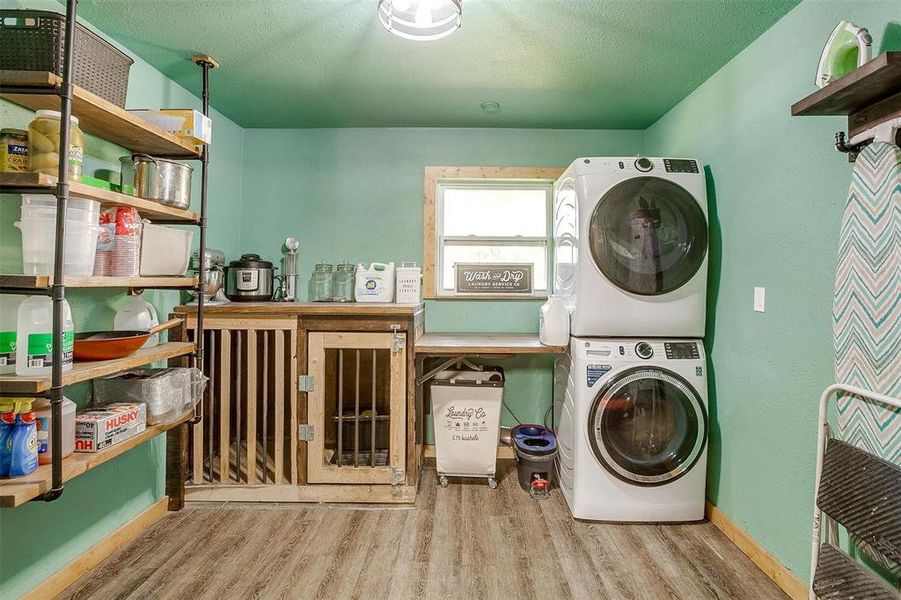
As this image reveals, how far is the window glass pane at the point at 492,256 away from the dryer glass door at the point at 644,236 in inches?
36.7

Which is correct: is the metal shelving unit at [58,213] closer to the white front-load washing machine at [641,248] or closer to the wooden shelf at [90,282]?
the wooden shelf at [90,282]

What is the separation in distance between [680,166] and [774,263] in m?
0.72

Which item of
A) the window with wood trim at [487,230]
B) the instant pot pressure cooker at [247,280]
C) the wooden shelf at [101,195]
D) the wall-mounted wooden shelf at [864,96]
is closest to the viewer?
the wall-mounted wooden shelf at [864,96]

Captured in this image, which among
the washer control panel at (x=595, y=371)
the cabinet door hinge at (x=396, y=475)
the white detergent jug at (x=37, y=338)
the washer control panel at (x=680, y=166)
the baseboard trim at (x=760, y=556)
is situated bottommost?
the baseboard trim at (x=760, y=556)

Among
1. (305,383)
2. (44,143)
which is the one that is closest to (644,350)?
(305,383)

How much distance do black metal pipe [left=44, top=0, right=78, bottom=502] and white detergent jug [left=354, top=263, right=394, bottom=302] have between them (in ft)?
5.29

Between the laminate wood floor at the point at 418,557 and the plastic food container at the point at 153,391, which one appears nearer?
the laminate wood floor at the point at 418,557

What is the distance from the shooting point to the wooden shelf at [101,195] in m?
1.34

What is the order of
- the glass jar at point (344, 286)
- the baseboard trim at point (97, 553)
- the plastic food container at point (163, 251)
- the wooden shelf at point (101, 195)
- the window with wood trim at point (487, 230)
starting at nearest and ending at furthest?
the wooden shelf at point (101, 195) → the baseboard trim at point (97, 553) → the plastic food container at point (163, 251) → the glass jar at point (344, 286) → the window with wood trim at point (487, 230)

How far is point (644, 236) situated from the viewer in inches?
92.0

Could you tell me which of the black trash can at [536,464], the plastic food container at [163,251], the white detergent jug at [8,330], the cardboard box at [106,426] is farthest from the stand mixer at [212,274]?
the black trash can at [536,464]

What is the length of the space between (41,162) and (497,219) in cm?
251

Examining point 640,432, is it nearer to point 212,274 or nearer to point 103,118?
point 212,274

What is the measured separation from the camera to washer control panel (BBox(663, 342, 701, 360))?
90.4 inches
